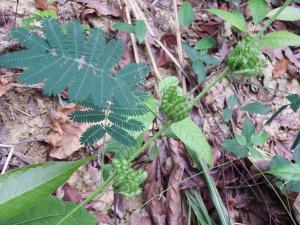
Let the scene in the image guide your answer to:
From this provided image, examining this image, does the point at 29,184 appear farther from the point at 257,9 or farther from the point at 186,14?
the point at 257,9

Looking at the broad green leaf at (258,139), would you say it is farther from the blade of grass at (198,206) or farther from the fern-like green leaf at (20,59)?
the fern-like green leaf at (20,59)

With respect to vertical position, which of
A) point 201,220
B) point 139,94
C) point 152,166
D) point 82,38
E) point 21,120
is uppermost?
point 82,38

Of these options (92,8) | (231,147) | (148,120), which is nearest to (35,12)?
(92,8)

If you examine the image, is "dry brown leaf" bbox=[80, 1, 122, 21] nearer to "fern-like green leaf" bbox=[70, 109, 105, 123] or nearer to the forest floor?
the forest floor

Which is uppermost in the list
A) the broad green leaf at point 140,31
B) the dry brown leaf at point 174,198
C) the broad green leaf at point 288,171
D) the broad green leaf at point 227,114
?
the broad green leaf at point 140,31

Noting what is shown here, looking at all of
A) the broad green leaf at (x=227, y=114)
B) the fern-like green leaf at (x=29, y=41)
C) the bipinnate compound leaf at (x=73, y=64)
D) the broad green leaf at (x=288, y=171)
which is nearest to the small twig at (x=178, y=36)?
the broad green leaf at (x=227, y=114)

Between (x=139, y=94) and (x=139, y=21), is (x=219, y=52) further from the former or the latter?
(x=139, y=94)
